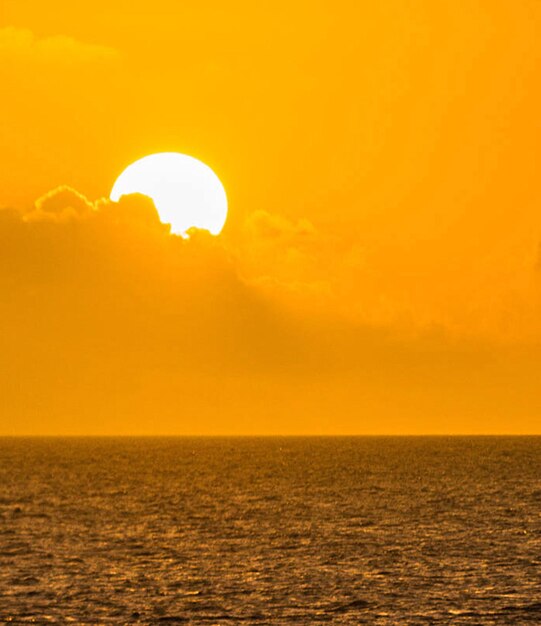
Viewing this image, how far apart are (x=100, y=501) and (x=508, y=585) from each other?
6825 cm

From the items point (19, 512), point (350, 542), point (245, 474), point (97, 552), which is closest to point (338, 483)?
point (245, 474)

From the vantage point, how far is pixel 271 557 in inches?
2990

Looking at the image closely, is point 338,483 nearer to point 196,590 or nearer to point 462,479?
point 462,479

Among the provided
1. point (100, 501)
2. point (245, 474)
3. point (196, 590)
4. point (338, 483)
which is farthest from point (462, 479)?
point (196, 590)

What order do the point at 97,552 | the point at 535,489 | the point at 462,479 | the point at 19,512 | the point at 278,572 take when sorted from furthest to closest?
the point at 462,479, the point at 535,489, the point at 19,512, the point at 97,552, the point at 278,572

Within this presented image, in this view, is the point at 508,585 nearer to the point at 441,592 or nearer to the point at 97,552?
the point at 441,592

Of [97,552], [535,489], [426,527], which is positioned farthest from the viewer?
[535,489]

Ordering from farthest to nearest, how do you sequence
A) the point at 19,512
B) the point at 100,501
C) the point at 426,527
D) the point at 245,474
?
the point at 245,474
the point at 100,501
the point at 19,512
the point at 426,527

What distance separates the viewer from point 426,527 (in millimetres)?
95875

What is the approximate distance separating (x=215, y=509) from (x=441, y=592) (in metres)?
52.8

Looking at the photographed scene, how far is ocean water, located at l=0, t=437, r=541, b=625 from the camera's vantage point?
187 ft

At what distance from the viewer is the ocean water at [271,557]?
5703 centimetres

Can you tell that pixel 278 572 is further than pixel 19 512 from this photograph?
No

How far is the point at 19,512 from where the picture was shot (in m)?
108
